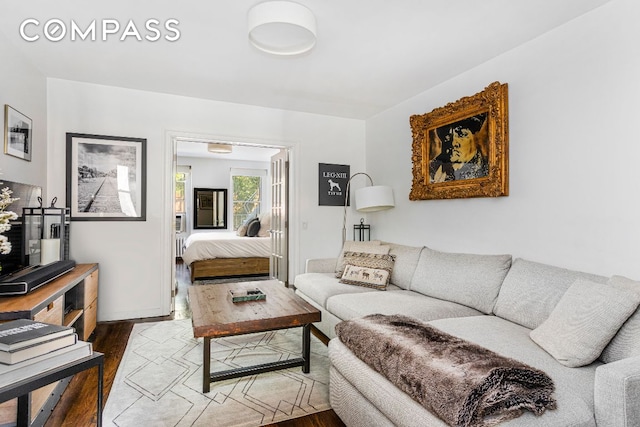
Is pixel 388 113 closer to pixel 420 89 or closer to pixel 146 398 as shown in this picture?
pixel 420 89

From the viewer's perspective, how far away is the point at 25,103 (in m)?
2.96

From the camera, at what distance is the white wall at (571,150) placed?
81.6 inches

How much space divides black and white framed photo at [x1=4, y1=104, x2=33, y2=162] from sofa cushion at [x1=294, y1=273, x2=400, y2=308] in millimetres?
2765

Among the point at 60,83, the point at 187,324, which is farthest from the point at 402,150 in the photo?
the point at 60,83

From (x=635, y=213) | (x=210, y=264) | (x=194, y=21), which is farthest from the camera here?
(x=210, y=264)

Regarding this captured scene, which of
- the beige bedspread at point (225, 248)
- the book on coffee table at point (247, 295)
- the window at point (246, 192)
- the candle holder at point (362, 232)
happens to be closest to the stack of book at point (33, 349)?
the book on coffee table at point (247, 295)

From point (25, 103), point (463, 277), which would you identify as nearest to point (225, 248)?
point (25, 103)

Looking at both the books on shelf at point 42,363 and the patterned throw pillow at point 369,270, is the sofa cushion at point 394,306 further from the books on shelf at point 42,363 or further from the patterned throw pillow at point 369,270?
the books on shelf at point 42,363

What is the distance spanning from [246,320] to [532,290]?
191 cm

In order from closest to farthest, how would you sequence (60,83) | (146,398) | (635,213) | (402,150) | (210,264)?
(635,213)
(146,398)
(60,83)
(402,150)
(210,264)

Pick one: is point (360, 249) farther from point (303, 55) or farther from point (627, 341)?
point (627, 341)

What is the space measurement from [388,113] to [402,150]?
61 centimetres

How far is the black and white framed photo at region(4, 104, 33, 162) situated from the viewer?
2.61m

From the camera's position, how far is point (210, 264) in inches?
227
